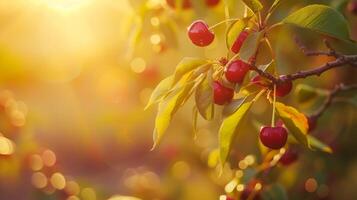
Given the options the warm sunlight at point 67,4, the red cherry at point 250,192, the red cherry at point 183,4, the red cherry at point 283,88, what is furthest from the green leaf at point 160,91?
the warm sunlight at point 67,4

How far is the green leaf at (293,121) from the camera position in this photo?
1801mm

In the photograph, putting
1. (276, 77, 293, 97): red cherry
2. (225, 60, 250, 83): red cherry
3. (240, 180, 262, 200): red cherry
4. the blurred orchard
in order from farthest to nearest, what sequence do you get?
1. the blurred orchard
2. (240, 180, 262, 200): red cherry
3. (276, 77, 293, 97): red cherry
4. (225, 60, 250, 83): red cherry

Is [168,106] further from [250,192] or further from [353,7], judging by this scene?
[353,7]

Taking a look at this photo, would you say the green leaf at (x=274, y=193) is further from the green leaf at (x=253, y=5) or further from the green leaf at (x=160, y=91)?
the green leaf at (x=253, y=5)

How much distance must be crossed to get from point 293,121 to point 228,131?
0.17 meters

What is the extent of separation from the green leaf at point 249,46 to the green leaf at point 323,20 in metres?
0.09

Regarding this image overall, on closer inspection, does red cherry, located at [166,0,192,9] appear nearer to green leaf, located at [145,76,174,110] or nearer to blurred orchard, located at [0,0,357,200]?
blurred orchard, located at [0,0,357,200]

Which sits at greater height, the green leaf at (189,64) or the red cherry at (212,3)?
the red cherry at (212,3)

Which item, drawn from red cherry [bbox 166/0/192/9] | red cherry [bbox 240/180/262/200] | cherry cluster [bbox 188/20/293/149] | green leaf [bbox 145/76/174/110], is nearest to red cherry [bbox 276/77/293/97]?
cherry cluster [bbox 188/20/293/149]

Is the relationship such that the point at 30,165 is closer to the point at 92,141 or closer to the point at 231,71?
the point at 231,71

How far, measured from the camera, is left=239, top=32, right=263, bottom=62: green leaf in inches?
63.4

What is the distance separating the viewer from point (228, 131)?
177 centimetres

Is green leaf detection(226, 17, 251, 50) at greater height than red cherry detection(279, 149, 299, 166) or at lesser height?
greater

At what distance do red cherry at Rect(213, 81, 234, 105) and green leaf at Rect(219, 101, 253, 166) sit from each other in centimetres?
5
